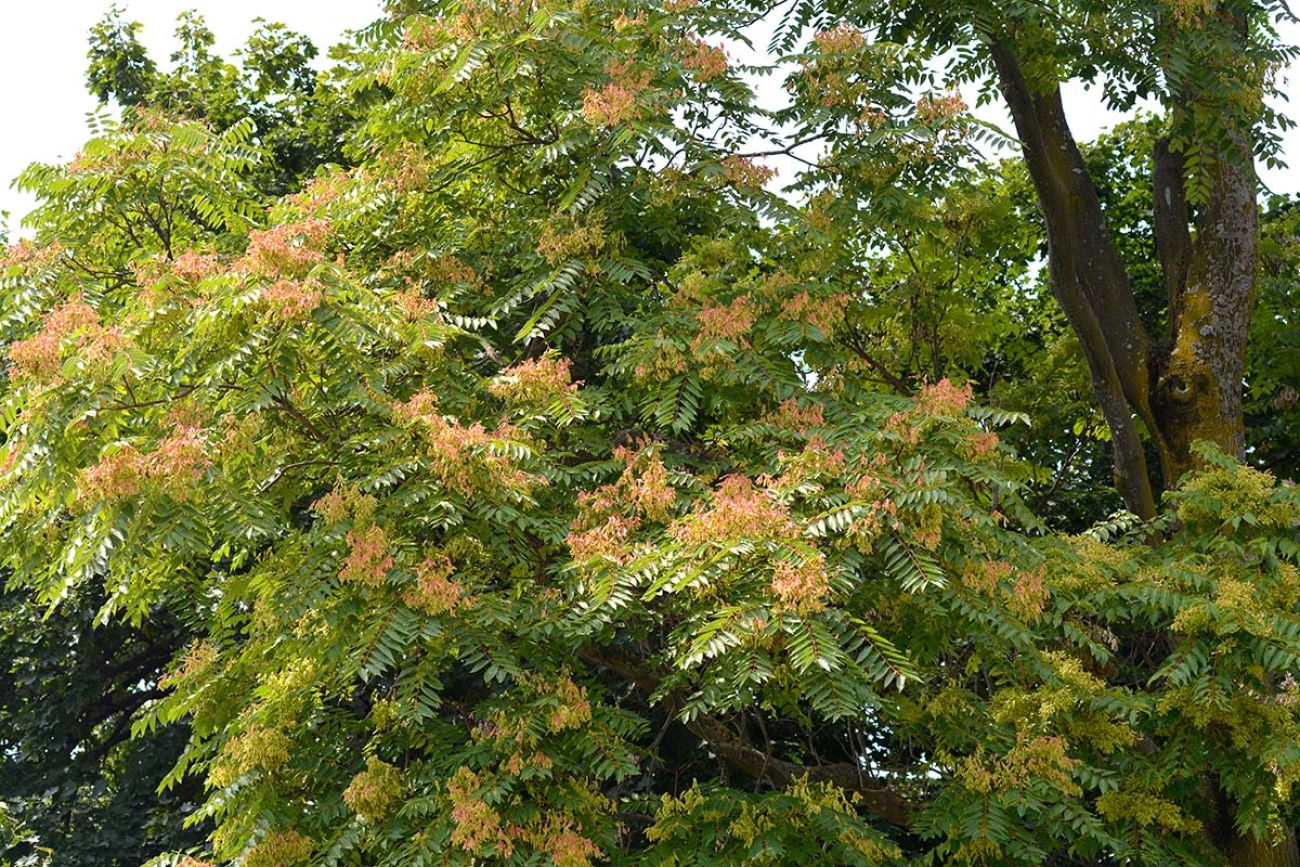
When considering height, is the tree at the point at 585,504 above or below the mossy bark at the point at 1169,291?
below

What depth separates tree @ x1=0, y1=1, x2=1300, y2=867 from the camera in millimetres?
7203

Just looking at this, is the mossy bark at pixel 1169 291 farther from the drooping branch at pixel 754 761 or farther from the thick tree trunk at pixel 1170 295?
the drooping branch at pixel 754 761

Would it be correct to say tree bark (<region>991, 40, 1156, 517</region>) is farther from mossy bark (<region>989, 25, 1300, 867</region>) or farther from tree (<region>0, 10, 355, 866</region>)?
tree (<region>0, 10, 355, 866</region>)

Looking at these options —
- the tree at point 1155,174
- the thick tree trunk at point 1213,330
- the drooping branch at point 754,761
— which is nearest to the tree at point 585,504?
the drooping branch at point 754,761

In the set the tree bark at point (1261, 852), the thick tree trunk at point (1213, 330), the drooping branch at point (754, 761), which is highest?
the thick tree trunk at point (1213, 330)

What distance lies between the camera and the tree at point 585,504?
720cm

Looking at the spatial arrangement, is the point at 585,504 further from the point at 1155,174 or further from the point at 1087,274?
the point at 1155,174

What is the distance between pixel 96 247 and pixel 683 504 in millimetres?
4646

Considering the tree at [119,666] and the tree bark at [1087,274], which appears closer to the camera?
the tree bark at [1087,274]

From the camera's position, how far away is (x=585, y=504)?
25.2 feet

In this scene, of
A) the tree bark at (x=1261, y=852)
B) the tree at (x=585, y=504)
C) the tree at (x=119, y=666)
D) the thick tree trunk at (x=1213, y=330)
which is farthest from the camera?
the tree at (x=119, y=666)

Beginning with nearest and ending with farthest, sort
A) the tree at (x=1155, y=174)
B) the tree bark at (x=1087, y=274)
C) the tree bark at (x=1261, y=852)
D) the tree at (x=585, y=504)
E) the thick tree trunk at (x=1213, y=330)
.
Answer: the tree at (x=585, y=504) → the tree bark at (x=1261, y=852) → the tree at (x=1155, y=174) → the tree bark at (x=1087, y=274) → the thick tree trunk at (x=1213, y=330)

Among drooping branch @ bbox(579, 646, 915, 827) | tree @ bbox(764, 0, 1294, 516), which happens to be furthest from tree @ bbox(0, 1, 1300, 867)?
tree @ bbox(764, 0, 1294, 516)

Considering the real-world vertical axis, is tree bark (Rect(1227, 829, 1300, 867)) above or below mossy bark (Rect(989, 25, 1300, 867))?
below
